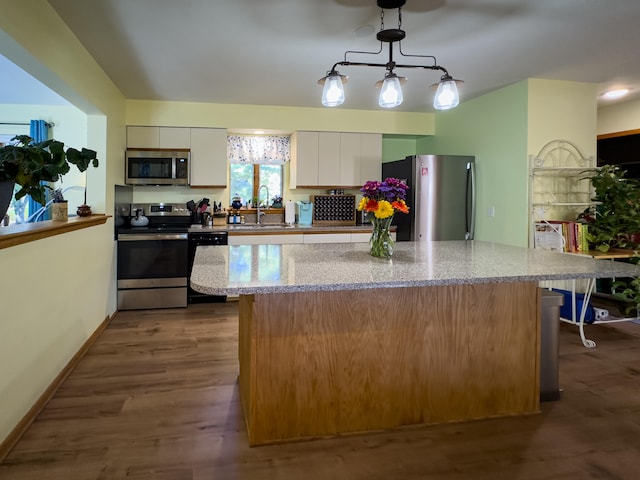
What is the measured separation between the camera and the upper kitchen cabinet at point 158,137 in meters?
4.98

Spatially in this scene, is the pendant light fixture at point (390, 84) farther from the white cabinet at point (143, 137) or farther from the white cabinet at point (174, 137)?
the white cabinet at point (143, 137)

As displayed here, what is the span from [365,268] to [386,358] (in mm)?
486

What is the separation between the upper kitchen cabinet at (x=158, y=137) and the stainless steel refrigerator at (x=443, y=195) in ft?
8.45

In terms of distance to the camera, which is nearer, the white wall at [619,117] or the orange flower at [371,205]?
the orange flower at [371,205]

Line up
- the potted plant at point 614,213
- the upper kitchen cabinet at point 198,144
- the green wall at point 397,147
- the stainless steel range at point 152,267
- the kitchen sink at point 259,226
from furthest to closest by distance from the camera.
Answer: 1. the green wall at point 397,147
2. the kitchen sink at point 259,226
3. the upper kitchen cabinet at point 198,144
4. the stainless steel range at point 152,267
5. the potted plant at point 614,213

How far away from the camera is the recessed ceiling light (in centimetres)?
454

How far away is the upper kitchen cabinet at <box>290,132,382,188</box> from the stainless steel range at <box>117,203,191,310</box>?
1539 millimetres

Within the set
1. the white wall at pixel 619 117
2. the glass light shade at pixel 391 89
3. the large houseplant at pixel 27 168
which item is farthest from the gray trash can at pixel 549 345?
the white wall at pixel 619 117

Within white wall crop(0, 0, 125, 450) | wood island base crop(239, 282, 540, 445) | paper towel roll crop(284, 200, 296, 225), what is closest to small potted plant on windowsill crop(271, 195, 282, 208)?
paper towel roll crop(284, 200, 296, 225)

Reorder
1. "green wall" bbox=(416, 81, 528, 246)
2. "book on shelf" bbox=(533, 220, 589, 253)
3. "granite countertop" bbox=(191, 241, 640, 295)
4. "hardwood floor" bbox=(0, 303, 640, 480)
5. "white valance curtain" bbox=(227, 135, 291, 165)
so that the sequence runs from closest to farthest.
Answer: "granite countertop" bbox=(191, 241, 640, 295) → "hardwood floor" bbox=(0, 303, 640, 480) → "book on shelf" bbox=(533, 220, 589, 253) → "green wall" bbox=(416, 81, 528, 246) → "white valance curtain" bbox=(227, 135, 291, 165)

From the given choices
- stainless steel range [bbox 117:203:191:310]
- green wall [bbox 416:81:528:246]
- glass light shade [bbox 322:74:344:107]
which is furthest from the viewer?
stainless steel range [bbox 117:203:191:310]

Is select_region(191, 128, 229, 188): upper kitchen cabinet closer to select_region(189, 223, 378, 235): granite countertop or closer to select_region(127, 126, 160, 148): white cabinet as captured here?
select_region(127, 126, 160, 148): white cabinet

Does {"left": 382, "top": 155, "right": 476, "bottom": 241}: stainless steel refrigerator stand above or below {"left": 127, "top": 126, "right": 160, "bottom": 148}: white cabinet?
below

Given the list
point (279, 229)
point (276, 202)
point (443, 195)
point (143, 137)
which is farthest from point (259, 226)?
point (443, 195)
